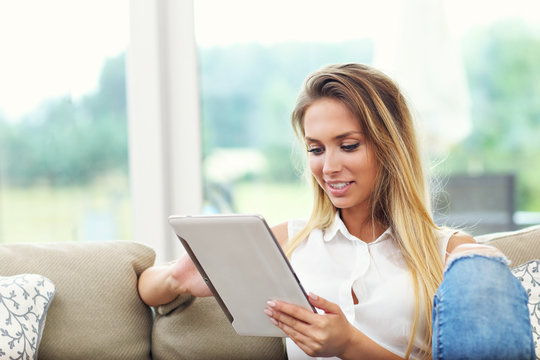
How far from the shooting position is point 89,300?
1.82 m

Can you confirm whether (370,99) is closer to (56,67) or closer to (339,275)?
(339,275)

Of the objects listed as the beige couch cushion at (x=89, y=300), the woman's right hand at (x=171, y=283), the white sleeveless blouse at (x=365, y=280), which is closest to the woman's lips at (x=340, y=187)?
the white sleeveless blouse at (x=365, y=280)

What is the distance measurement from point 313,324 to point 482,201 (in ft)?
6.69

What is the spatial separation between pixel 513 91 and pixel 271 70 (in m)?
1.20

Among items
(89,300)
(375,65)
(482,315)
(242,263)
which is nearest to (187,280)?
(89,300)

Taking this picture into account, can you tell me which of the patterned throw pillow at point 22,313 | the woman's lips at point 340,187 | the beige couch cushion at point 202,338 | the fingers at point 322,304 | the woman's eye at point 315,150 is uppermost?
the woman's eye at point 315,150

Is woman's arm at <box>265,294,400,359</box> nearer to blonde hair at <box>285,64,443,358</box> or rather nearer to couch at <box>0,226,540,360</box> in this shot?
blonde hair at <box>285,64,443,358</box>

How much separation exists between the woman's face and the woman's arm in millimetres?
343

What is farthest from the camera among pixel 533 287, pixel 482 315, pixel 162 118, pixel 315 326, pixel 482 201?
pixel 482 201

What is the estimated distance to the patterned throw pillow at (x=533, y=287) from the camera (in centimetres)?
164

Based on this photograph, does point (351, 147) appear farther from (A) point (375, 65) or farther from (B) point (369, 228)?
(A) point (375, 65)

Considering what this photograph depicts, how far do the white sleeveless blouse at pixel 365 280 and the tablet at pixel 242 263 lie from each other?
0.77 feet

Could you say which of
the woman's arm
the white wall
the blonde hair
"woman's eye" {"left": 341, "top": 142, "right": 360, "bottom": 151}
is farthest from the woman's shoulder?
the white wall

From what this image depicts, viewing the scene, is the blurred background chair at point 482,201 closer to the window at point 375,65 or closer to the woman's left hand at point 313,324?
the window at point 375,65
